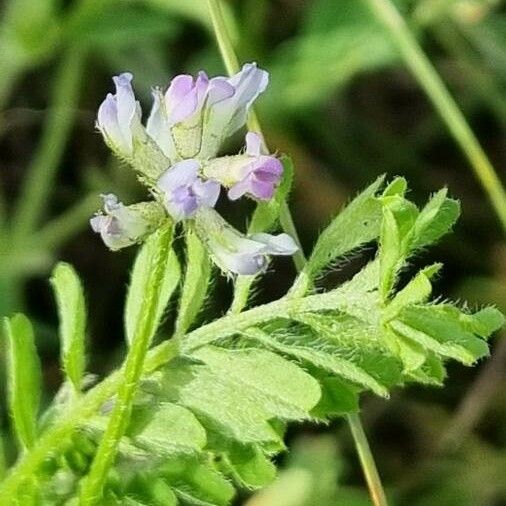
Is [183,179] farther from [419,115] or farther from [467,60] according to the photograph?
[419,115]

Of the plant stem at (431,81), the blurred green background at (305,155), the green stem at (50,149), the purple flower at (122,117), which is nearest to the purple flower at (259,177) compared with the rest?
the purple flower at (122,117)

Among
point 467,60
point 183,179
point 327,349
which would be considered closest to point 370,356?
point 327,349

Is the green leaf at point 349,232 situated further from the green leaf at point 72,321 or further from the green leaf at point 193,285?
the green leaf at point 72,321

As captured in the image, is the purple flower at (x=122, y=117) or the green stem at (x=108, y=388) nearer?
the purple flower at (x=122, y=117)

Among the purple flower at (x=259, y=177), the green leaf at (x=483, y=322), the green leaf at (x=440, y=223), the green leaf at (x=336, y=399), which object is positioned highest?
the purple flower at (x=259, y=177)

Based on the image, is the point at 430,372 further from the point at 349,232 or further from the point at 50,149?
the point at 50,149

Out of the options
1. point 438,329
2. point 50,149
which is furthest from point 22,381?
point 50,149

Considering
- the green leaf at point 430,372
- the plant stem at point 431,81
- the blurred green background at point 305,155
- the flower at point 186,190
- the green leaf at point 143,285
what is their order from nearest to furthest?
the flower at point 186,190, the green leaf at point 430,372, the green leaf at point 143,285, the plant stem at point 431,81, the blurred green background at point 305,155
